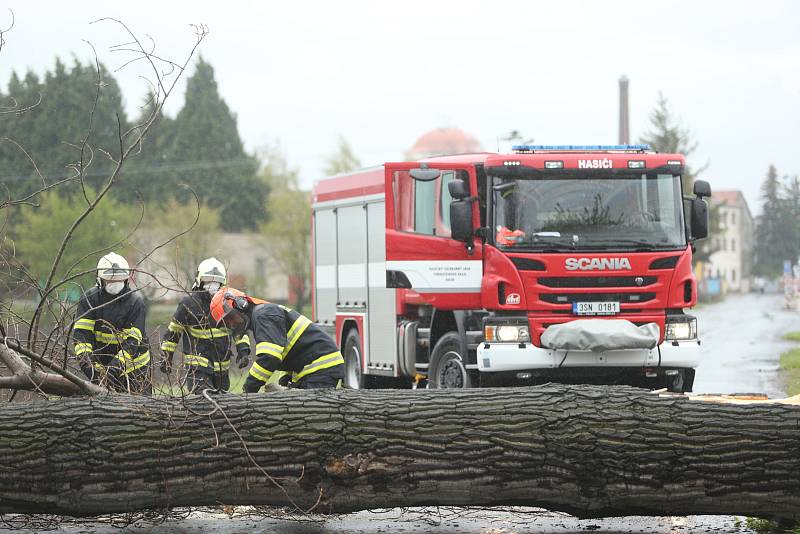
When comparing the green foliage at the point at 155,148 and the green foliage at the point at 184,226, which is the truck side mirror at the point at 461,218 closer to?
the green foliage at the point at 184,226

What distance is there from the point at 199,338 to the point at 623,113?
845 inches

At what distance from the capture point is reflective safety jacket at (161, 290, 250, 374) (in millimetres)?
9023

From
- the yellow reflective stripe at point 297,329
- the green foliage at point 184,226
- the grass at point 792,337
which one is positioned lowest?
the yellow reflective stripe at point 297,329

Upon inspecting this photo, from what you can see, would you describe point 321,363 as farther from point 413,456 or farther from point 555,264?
point 555,264

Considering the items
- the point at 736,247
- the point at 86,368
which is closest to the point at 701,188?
the point at 86,368

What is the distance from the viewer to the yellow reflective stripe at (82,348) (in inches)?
333

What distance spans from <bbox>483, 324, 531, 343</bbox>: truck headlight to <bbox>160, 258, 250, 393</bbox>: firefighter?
2436 mm

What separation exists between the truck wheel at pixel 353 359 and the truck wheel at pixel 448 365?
205 cm

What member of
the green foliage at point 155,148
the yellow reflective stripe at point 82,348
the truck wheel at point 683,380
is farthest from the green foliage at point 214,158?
the yellow reflective stripe at point 82,348

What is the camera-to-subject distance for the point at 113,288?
30.8ft

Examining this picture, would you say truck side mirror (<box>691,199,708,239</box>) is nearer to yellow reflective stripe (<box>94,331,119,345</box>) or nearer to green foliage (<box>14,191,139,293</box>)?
yellow reflective stripe (<box>94,331,119,345</box>)

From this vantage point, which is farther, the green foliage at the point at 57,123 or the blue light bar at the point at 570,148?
the green foliage at the point at 57,123

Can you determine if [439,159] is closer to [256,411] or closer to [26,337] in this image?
[26,337]

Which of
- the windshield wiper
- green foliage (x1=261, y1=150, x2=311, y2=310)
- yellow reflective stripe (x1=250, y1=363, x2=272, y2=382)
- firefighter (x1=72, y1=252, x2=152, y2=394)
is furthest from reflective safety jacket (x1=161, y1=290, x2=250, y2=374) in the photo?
green foliage (x1=261, y1=150, x2=311, y2=310)
